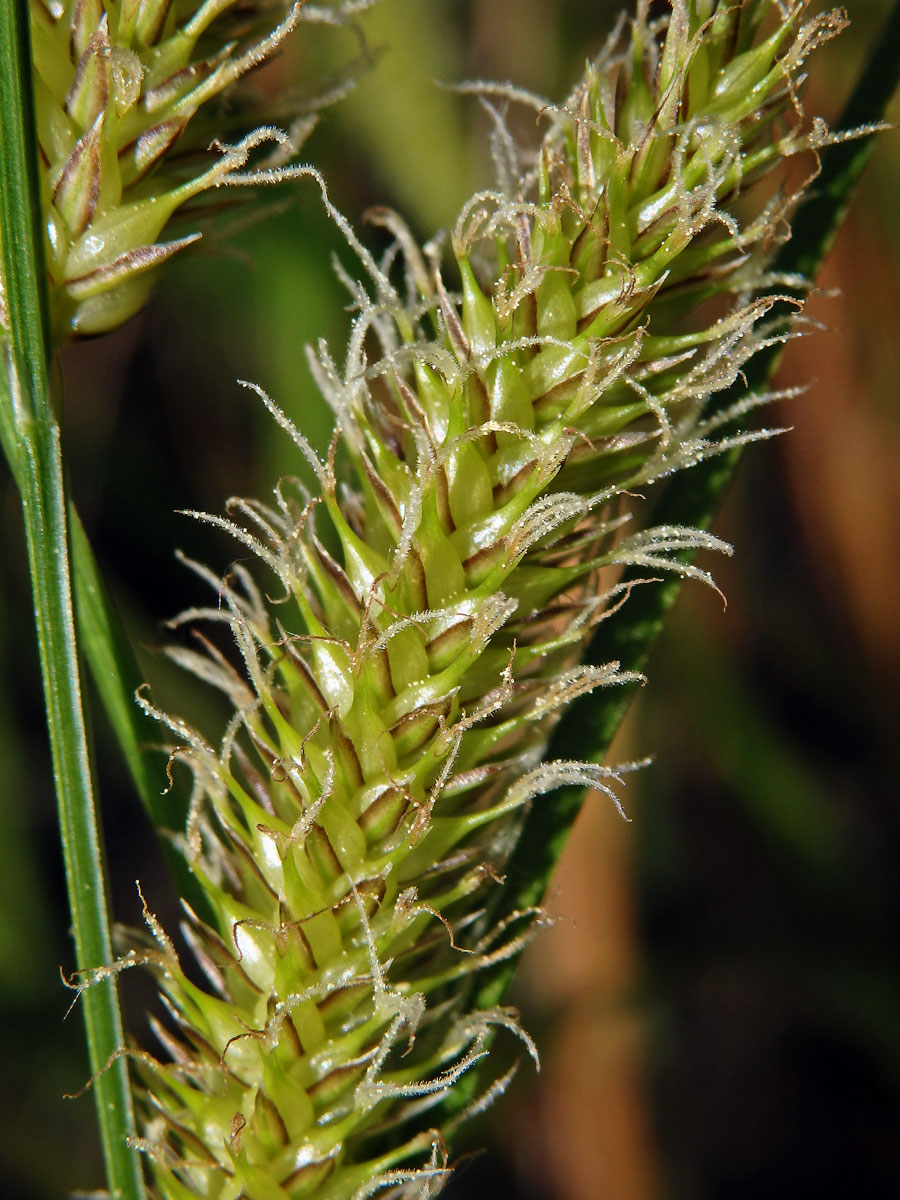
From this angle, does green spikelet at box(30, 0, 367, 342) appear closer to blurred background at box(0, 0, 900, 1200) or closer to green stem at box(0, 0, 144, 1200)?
green stem at box(0, 0, 144, 1200)

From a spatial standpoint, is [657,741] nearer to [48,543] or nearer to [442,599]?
[442,599]

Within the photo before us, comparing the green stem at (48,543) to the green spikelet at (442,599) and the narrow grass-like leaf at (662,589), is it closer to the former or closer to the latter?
the green spikelet at (442,599)

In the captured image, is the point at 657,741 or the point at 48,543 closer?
the point at 48,543

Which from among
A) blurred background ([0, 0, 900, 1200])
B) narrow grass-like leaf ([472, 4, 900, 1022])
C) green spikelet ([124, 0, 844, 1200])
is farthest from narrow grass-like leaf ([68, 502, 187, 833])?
blurred background ([0, 0, 900, 1200])

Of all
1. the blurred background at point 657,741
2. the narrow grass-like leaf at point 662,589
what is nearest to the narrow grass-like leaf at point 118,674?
→ the narrow grass-like leaf at point 662,589

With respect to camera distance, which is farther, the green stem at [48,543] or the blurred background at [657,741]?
the blurred background at [657,741]

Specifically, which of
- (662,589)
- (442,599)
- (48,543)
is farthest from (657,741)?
(48,543)
